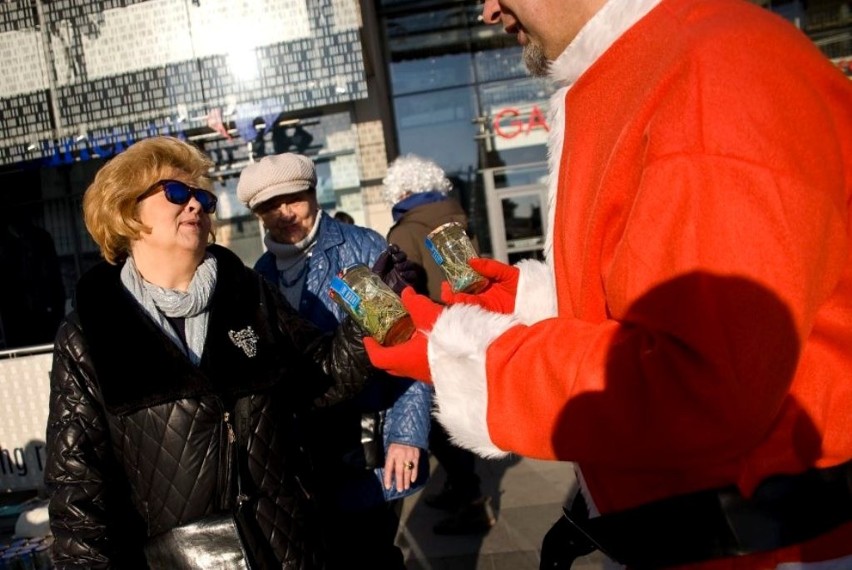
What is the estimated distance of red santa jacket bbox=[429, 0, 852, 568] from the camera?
784 mm

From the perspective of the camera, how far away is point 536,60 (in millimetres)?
1236

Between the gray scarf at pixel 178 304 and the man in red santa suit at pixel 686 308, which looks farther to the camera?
the gray scarf at pixel 178 304

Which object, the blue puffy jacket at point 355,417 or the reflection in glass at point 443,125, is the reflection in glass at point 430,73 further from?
the blue puffy jacket at point 355,417

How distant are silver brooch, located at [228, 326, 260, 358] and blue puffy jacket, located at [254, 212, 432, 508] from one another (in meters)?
0.58

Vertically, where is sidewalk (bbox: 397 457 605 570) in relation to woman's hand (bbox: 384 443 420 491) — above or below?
below

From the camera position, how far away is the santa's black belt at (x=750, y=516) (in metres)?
0.95

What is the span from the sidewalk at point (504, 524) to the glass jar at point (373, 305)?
2532 millimetres

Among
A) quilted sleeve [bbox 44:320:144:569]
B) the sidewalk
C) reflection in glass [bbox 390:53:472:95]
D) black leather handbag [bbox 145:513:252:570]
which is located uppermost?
reflection in glass [bbox 390:53:472:95]

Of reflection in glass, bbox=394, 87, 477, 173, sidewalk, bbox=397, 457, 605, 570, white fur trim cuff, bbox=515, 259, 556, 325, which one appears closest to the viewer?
white fur trim cuff, bbox=515, 259, 556, 325

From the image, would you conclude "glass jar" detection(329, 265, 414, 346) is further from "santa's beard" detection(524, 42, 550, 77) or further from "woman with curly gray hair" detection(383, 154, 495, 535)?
"woman with curly gray hair" detection(383, 154, 495, 535)

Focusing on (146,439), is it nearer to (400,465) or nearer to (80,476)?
(80,476)

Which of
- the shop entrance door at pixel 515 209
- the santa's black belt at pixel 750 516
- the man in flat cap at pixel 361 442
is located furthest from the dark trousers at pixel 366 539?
the shop entrance door at pixel 515 209

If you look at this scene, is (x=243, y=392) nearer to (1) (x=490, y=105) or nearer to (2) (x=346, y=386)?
(2) (x=346, y=386)

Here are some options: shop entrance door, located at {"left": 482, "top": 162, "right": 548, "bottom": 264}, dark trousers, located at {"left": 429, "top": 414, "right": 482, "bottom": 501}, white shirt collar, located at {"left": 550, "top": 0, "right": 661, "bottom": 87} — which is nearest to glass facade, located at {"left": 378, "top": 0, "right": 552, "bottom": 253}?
shop entrance door, located at {"left": 482, "top": 162, "right": 548, "bottom": 264}
